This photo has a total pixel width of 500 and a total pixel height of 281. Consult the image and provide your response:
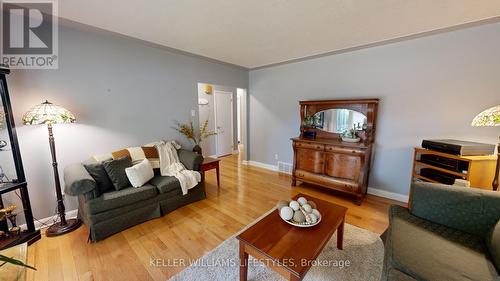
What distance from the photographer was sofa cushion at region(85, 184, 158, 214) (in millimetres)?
1975

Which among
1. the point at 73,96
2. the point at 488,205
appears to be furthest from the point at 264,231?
the point at 73,96

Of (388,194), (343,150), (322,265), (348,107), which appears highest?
(348,107)

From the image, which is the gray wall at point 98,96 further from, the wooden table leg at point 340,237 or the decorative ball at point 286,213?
the wooden table leg at point 340,237

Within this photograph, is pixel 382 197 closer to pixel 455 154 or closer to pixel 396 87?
pixel 455 154

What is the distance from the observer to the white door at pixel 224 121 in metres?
5.49

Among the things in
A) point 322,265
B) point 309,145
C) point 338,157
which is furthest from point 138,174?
point 338,157

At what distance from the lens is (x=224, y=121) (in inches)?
224

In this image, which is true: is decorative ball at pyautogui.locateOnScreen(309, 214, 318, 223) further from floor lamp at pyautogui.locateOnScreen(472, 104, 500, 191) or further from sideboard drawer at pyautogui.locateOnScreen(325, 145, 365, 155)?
floor lamp at pyautogui.locateOnScreen(472, 104, 500, 191)

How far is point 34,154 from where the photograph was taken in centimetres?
215

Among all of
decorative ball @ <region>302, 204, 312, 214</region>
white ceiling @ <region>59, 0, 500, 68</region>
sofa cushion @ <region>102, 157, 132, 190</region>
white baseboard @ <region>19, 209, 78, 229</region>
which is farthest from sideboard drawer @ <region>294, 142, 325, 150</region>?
white baseboard @ <region>19, 209, 78, 229</region>

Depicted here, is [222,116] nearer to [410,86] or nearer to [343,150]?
[343,150]

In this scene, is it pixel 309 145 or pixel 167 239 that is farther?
pixel 309 145

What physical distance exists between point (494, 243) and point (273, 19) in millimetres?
2544

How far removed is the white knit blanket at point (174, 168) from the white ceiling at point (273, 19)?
1.59m
